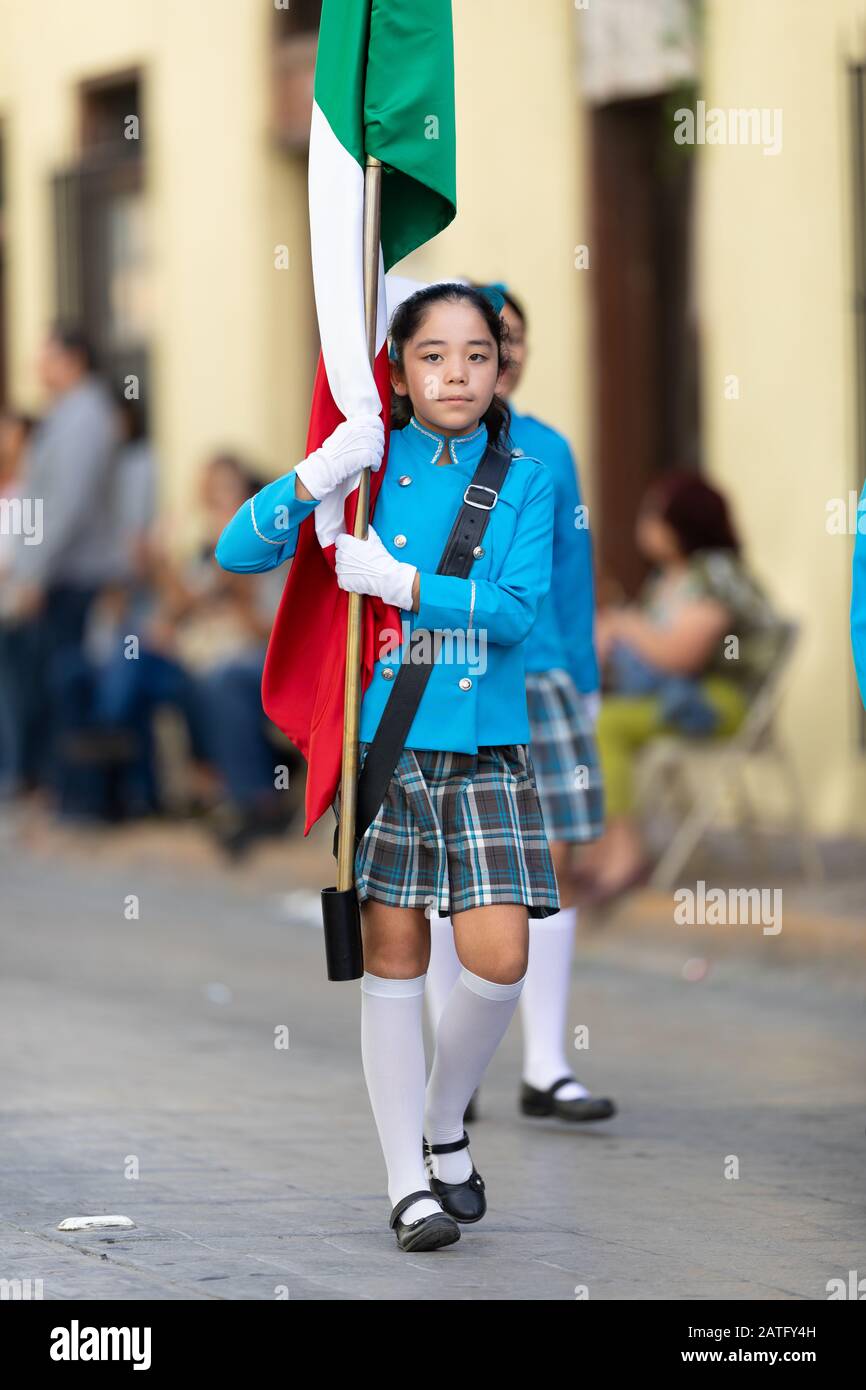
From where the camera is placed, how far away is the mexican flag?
5.20 metres

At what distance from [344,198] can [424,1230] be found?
207cm

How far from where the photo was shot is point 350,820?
16.5ft

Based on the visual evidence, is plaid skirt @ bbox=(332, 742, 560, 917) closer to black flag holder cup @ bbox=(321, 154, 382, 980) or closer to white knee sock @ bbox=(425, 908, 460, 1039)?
black flag holder cup @ bbox=(321, 154, 382, 980)

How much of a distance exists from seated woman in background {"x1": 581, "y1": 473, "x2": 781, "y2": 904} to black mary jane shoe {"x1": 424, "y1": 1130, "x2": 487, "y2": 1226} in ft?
13.7

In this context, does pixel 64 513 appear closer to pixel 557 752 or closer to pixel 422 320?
pixel 557 752

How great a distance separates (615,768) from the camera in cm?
970

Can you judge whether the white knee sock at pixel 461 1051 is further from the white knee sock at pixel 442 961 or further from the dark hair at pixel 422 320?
the dark hair at pixel 422 320

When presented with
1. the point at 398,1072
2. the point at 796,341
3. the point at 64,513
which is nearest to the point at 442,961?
the point at 398,1072

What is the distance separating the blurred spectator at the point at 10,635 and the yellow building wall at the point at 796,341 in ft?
12.8

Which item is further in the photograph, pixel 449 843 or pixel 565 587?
pixel 565 587

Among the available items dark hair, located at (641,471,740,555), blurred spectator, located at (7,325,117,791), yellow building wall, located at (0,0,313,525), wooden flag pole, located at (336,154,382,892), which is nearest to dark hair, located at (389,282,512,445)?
wooden flag pole, located at (336,154,382,892)

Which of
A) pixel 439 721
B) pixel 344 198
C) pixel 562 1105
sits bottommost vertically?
pixel 562 1105
